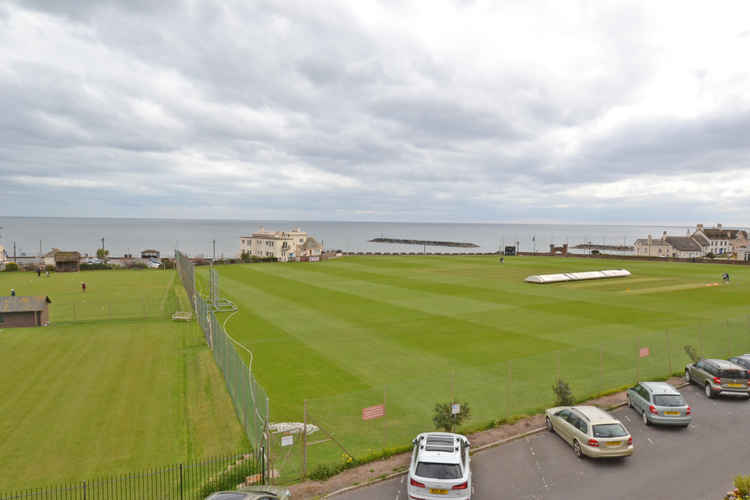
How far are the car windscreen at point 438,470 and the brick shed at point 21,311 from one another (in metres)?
38.2

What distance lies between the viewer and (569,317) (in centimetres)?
3869

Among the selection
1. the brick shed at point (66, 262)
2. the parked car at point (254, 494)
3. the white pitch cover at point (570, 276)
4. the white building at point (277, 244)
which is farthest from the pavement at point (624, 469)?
the white building at point (277, 244)

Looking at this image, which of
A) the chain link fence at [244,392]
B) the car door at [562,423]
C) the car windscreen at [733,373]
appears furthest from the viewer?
the car windscreen at [733,373]

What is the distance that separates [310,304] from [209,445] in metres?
29.3

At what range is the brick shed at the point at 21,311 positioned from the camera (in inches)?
1422

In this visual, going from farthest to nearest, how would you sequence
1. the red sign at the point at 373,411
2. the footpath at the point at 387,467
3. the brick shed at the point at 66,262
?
1. the brick shed at the point at 66,262
2. the red sign at the point at 373,411
3. the footpath at the point at 387,467

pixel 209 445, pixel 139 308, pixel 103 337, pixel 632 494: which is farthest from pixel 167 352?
pixel 632 494

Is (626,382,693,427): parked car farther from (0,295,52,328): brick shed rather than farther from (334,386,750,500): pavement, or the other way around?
(0,295,52,328): brick shed

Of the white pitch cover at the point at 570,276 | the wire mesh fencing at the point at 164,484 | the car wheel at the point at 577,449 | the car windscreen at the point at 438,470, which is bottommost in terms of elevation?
the wire mesh fencing at the point at 164,484

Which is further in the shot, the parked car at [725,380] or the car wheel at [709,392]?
the car wheel at [709,392]

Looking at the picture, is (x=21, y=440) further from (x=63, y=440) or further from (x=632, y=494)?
(x=632, y=494)

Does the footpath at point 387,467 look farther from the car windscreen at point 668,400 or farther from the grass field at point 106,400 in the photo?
the grass field at point 106,400

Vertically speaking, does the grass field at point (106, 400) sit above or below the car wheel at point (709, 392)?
below

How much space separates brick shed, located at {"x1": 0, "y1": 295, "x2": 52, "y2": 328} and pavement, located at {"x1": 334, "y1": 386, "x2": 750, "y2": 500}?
36418mm
